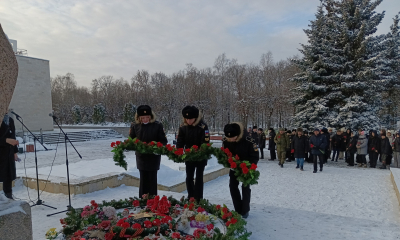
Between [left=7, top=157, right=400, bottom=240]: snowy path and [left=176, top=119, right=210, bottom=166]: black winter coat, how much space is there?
1.56 meters

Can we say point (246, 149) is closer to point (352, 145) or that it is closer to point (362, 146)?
point (362, 146)

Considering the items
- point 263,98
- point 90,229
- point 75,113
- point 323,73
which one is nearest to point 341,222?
point 90,229

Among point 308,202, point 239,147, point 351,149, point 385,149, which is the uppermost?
point 239,147

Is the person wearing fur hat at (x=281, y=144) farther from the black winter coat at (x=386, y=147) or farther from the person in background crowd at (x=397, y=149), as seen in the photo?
the person in background crowd at (x=397, y=149)

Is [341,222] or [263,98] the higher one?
[263,98]

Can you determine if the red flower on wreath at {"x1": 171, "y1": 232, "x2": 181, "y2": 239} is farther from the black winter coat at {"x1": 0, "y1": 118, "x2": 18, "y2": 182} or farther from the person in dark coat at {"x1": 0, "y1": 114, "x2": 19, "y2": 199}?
the black winter coat at {"x1": 0, "y1": 118, "x2": 18, "y2": 182}

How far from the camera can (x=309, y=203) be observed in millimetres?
6492

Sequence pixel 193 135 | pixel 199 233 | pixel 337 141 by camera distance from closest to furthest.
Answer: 1. pixel 199 233
2. pixel 193 135
3. pixel 337 141

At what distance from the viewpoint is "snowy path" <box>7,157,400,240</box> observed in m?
4.11

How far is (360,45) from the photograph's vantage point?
1795 centimetres

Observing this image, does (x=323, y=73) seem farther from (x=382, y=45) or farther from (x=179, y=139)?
(x=179, y=139)

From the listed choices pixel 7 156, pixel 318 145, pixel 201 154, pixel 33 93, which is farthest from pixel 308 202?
pixel 33 93

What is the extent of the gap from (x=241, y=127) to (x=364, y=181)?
6.66m

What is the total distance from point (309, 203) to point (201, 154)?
3.73 m
